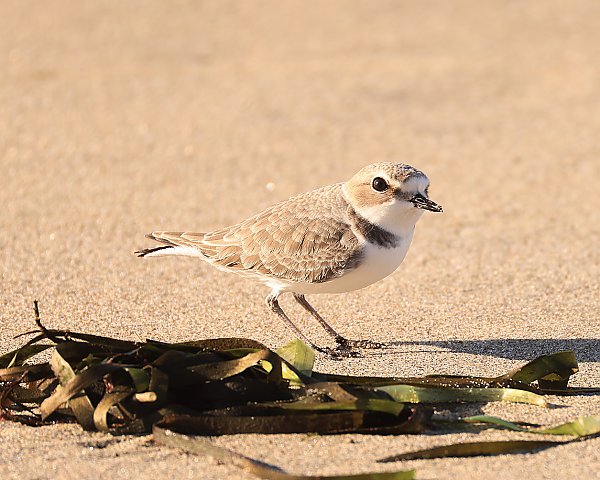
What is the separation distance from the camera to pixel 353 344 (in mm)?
5336

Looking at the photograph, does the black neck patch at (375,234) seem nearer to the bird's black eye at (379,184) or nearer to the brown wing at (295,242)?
the brown wing at (295,242)

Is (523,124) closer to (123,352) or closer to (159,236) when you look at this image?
(159,236)

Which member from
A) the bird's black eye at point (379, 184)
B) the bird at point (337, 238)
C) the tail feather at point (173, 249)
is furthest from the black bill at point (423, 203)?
the tail feather at point (173, 249)

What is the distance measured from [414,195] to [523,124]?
5.25 m

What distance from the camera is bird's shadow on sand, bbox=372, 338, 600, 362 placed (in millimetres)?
5121

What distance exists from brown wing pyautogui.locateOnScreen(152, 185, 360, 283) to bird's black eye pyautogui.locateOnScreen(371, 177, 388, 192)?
223mm

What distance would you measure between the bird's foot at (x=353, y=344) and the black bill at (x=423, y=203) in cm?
77

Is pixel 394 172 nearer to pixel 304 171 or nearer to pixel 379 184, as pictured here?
pixel 379 184

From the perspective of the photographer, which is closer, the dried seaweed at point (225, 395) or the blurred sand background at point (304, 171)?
the dried seaweed at point (225, 395)

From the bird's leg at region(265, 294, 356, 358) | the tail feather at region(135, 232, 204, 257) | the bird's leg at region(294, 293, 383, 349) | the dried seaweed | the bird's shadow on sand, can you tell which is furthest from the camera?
the tail feather at region(135, 232, 204, 257)

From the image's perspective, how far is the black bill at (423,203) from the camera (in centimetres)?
513

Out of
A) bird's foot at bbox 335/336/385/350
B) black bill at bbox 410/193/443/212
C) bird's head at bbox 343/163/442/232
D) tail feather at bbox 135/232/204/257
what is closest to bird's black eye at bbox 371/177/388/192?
bird's head at bbox 343/163/442/232

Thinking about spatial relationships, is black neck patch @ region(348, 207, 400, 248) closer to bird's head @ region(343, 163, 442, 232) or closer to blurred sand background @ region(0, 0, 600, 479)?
bird's head @ region(343, 163, 442, 232)

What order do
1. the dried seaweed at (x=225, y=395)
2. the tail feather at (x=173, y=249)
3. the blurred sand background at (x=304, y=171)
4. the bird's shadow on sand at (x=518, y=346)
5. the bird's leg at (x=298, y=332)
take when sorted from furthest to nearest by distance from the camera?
1. the tail feather at (x=173, y=249)
2. the bird's leg at (x=298, y=332)
3. the bird's shadow on sand at (x=518, y=346)
4. the blurred sand background at (x=304, y=171)
5. the dried seaweed at (x=225, y=395)
